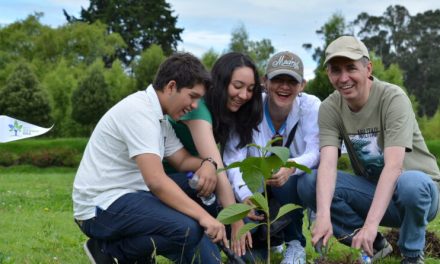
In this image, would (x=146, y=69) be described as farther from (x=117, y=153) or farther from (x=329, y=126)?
(x=117, y=153)

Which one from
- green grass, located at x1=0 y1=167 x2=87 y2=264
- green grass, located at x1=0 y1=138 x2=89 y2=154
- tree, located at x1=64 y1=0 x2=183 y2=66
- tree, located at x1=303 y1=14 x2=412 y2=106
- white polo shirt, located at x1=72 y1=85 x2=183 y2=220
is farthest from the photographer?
tree, located at x1=64 y1=0 x2=183 y2=66

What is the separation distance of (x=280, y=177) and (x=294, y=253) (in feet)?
1.65

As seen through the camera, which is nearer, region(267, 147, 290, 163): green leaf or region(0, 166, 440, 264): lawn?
region(267, 147, 290, 163): green leaf

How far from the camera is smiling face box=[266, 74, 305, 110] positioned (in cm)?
364

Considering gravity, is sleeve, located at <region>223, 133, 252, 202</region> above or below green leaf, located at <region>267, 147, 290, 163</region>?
below

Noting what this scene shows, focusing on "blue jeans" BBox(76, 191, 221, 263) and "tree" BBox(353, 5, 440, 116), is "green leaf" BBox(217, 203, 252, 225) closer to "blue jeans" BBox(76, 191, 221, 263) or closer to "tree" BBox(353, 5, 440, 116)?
"blue jeans" BBox(76, 191, 221, 263)

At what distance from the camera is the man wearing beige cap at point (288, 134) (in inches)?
141

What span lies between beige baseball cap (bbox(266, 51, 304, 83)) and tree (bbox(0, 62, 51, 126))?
831 inches

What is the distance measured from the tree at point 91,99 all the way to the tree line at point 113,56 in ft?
0.12

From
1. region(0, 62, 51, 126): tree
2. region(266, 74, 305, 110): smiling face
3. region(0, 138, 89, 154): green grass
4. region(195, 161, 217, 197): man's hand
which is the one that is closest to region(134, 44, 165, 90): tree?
region(0, 62, 51, 126): tree

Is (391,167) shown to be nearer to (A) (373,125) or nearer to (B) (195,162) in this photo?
(A) (373,125)

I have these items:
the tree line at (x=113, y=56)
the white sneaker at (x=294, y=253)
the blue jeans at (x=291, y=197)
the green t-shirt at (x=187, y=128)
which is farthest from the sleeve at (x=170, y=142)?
the tree line at (x=113, y=56)

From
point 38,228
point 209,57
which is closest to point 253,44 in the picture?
point 209,57

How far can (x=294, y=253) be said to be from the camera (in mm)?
3707
